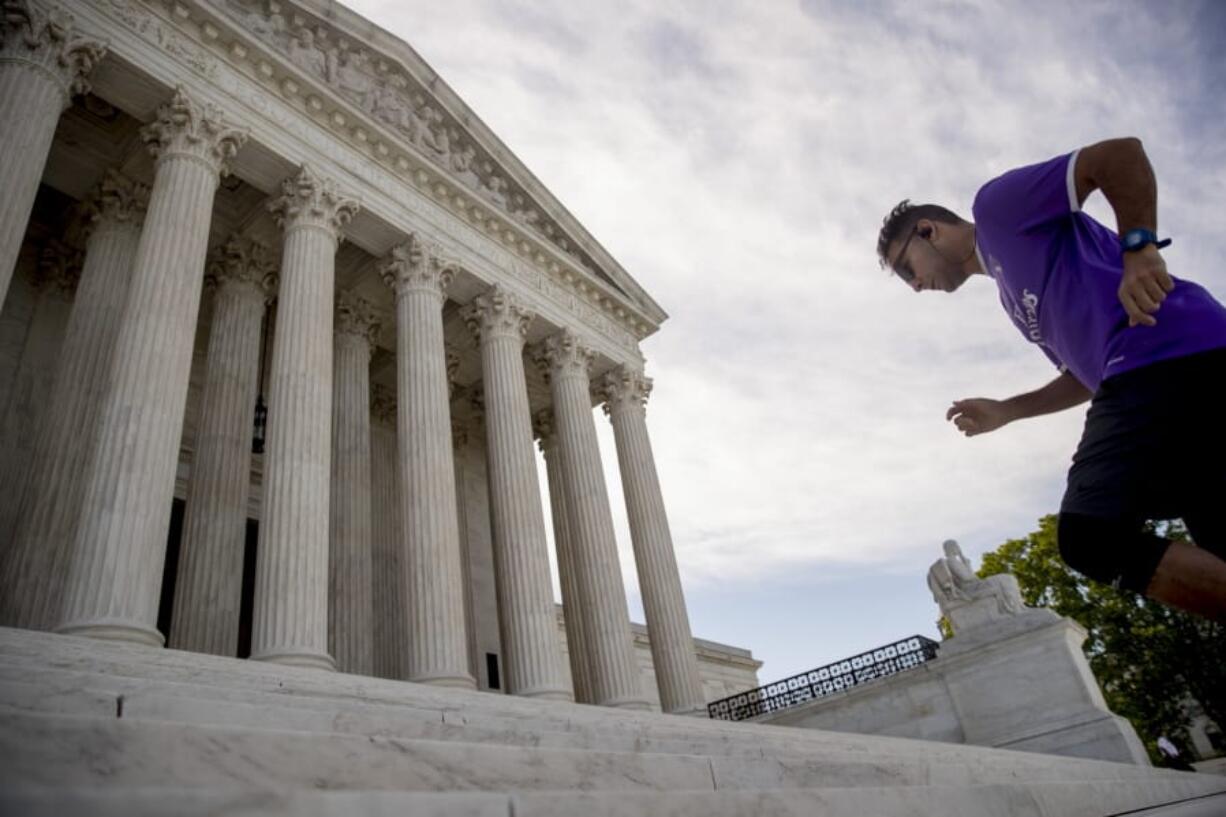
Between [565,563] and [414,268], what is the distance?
9.26 metres

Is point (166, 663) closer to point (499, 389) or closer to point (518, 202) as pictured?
point (499, 389)

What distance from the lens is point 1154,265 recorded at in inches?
109

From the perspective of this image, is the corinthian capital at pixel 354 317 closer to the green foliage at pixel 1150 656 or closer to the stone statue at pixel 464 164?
the stone statue at pixel 464 164

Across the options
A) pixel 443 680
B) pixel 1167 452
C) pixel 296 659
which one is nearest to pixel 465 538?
pixel 443 680

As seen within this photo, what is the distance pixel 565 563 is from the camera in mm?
20484

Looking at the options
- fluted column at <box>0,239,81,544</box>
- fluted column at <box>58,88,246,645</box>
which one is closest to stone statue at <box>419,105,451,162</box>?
fluted column at <box>58,88,246,645</box>

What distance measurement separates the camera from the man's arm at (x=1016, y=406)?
3.87 metres

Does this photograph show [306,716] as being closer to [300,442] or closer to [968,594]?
[300,442]

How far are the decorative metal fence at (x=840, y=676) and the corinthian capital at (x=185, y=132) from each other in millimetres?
17007

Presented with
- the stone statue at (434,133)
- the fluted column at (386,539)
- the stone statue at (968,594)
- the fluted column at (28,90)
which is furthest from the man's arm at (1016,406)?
the stone statue at (434,133)

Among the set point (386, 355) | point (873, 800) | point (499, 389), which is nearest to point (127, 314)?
point (499, 389)

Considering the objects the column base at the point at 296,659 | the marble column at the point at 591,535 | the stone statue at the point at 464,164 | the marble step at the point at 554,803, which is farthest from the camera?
the stone statue at the point at 464,164

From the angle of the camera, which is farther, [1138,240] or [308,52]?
[308,52]

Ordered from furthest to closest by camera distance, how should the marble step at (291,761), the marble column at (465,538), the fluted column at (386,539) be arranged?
the marble column at (465,538)
the fluted column at (386,539)
the marble step at (291,761)
